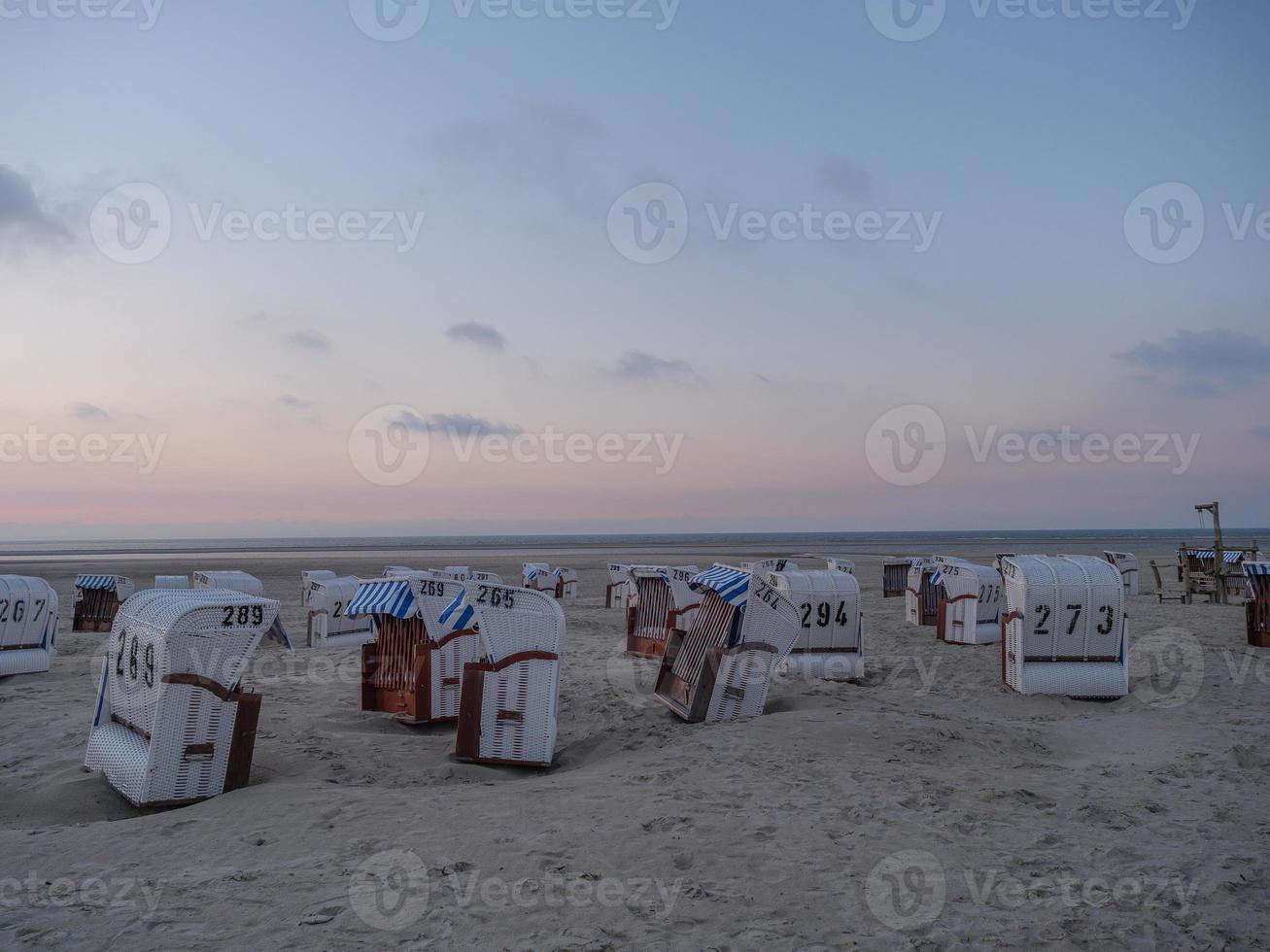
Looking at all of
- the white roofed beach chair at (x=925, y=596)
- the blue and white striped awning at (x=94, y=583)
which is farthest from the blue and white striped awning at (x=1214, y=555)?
the blue and white striped awning at (x=94, y=583)

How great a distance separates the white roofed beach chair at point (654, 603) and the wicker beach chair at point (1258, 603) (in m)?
10.9

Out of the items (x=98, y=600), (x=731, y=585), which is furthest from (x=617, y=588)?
(x=731, y=585)

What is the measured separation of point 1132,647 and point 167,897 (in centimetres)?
1707

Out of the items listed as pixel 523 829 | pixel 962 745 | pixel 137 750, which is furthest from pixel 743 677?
pixel 137 750

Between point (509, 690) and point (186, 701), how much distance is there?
320 centimetres

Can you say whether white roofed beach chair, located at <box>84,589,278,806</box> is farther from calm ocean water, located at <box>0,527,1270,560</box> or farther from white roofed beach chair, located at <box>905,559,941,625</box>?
calm ocean water, located at <box>0,527,1270,560</box>

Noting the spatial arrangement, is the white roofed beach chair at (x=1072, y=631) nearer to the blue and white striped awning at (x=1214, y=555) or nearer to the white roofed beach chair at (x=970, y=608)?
the white roofed beach chair at (x=970, y=608)

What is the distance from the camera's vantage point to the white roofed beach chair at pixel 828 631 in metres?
15.1

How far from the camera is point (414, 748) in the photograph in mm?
10117

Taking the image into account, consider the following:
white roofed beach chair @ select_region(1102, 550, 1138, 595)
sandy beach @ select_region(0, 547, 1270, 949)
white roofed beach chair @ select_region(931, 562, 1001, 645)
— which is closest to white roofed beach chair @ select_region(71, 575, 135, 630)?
sandy beach @ select_region(0, 547, 1270, 949)

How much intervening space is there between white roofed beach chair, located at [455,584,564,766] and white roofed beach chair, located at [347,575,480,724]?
1.94 metres

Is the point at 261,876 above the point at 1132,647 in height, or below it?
below

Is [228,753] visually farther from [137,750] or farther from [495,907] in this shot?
[495,907]

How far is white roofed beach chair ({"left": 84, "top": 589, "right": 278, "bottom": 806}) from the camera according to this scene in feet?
25.0
